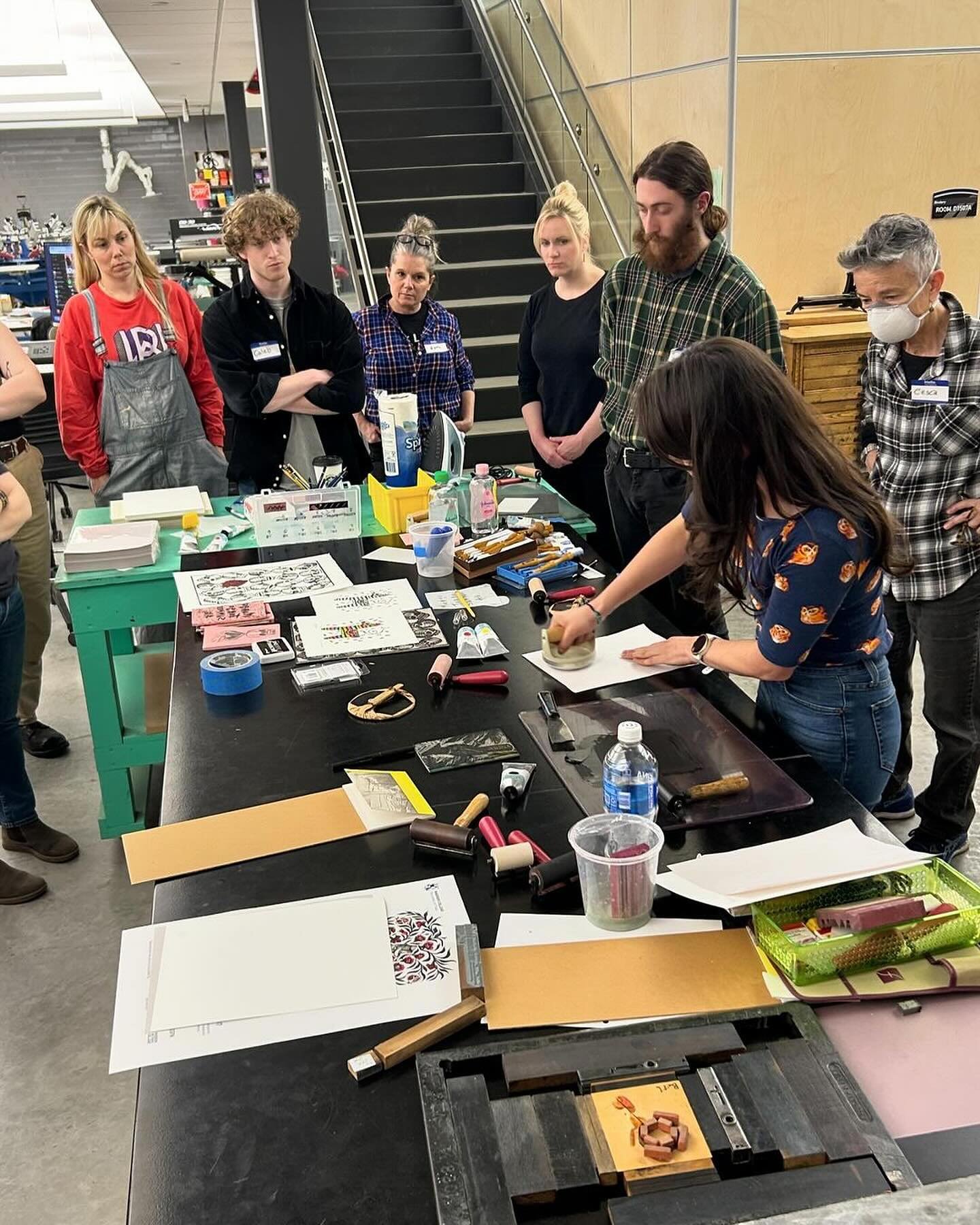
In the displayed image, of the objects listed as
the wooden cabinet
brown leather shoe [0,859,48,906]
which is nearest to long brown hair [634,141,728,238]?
the wooden cabinet

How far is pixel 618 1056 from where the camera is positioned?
1.10 m

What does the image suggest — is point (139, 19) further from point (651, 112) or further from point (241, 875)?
point (241, 875)

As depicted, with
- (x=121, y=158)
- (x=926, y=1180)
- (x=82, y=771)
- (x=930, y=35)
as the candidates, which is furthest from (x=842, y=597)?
(x=121, y=158)

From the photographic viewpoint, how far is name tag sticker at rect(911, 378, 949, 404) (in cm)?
243

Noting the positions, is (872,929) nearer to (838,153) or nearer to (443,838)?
(443,838)

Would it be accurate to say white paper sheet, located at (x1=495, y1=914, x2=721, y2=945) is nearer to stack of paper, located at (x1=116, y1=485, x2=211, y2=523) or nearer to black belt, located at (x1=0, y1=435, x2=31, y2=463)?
stack of paper, located at (x1=116, y1=485, x2=211, y2=523)

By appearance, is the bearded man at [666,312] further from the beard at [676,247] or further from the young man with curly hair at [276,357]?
the young man with curly hair at [276,357]

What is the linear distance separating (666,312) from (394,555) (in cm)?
106

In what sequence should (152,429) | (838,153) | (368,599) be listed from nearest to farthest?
1. (368,599)
2. (152,429)
3. (838,153)

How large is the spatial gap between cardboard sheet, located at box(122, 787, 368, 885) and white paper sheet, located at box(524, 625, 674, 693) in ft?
1.82

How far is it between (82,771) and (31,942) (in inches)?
38.8

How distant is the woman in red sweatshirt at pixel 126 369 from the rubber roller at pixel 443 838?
254 cm

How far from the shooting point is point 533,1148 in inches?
38.9

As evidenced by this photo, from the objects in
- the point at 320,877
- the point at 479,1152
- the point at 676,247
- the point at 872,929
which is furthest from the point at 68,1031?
the point at 676,247
